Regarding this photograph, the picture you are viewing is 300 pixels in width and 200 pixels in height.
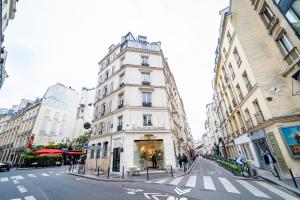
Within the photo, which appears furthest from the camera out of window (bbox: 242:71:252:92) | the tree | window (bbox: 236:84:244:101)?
the tree

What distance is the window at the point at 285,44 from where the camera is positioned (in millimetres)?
10422

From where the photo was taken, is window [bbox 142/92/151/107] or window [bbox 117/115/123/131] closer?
window [bbox 117/115/123/131]

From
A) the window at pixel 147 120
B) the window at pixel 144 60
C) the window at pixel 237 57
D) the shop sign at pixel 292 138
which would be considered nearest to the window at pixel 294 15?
the shop sign at pixel 292 138

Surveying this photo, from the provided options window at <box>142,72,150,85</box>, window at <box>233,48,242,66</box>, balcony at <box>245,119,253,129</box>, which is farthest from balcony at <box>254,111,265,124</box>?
window at <box>142,72,150,85</box>

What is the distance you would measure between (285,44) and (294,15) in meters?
4.09

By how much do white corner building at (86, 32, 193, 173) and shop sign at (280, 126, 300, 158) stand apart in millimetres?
9544

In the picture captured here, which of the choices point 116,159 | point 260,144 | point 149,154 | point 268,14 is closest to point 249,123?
point 260,144

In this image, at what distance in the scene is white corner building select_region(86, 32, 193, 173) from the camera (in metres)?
16.2

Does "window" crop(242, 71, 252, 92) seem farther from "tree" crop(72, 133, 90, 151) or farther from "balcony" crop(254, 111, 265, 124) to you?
"tree" crop(72, 133, 90, 151)

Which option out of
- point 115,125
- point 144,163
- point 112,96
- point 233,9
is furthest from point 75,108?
point 233,9

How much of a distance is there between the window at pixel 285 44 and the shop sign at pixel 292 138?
5.32m

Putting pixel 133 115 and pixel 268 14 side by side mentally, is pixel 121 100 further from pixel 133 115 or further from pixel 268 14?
pixel 268 14

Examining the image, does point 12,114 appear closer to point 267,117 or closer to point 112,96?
point 112,96

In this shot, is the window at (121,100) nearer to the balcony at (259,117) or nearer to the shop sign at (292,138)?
the balcony at (259,117)
